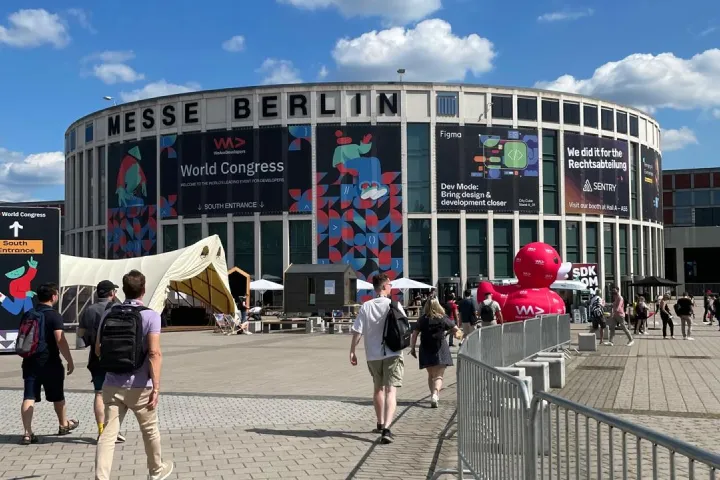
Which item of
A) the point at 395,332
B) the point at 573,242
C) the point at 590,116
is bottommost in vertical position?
the point at 395,332

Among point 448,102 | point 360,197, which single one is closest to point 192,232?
point 360,197

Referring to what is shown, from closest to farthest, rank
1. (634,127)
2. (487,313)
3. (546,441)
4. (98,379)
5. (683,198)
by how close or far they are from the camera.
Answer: (546,441) < (98,379) < (487,313) < (634,127) < (683,198)

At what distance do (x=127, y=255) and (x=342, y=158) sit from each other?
1858 centimetres

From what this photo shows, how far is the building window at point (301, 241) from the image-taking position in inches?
2143

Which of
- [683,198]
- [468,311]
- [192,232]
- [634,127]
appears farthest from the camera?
[683,198]

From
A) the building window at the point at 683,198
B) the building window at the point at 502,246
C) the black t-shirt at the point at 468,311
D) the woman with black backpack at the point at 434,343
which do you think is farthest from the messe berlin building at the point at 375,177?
the woman with black backpack at the point at 434,343

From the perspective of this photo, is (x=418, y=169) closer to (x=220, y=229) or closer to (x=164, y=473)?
(x=220, y=229)

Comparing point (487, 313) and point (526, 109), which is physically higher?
point (526, 109)

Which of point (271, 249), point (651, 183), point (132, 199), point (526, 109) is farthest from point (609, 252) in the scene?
point (132, 199)

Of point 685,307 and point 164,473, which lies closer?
point 164,473

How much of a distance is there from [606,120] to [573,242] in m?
10.1

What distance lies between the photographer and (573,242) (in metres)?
58.0

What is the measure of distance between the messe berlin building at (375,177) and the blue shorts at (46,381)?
143ft

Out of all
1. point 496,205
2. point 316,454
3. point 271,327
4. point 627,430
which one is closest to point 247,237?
point 496,205
